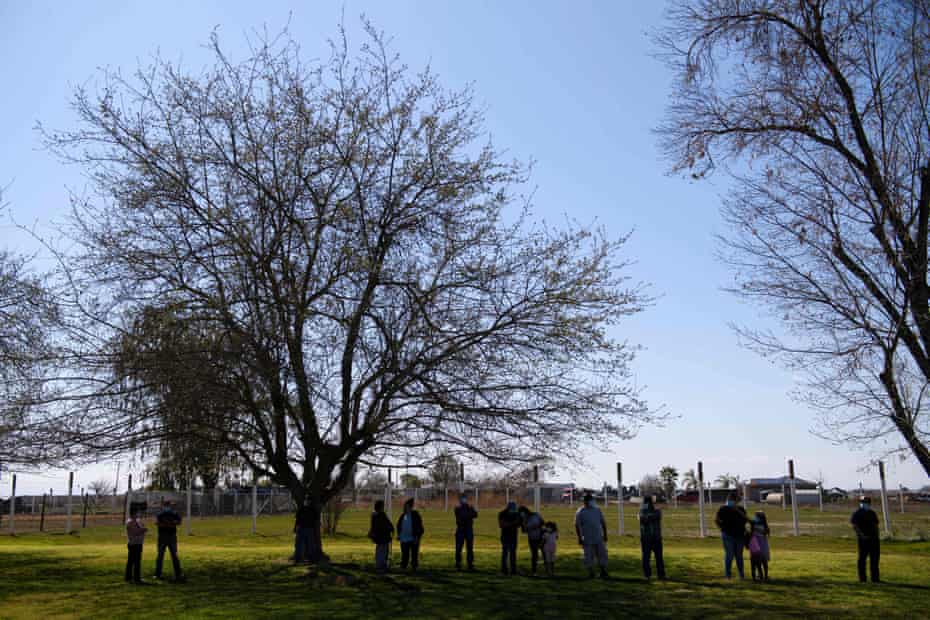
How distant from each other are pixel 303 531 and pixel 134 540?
3.83 metres

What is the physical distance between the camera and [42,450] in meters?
16.2

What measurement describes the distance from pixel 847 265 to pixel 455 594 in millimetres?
8495

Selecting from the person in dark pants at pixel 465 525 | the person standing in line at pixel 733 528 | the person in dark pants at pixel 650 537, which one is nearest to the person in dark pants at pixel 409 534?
the person in dark pants at pixel 465 525

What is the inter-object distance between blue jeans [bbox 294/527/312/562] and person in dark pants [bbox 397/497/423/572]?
2055 mm

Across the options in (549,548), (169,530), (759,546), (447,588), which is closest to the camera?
(447,588)

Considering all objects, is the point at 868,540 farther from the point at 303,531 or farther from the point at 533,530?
Answer: the point at 303,531

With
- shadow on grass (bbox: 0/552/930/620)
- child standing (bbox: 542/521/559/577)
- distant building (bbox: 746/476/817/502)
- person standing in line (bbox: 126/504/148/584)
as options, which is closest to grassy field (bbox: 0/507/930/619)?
shadow on grass (bbox: 0/552/930/620)

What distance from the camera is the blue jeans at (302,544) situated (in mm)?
18719

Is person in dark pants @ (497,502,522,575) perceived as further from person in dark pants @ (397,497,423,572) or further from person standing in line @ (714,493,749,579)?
person standing in line @ (714,493,749,579)

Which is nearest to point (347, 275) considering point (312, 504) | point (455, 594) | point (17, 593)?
point (312, 504)

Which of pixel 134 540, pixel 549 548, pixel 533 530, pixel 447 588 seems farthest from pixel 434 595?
pixel 134 540

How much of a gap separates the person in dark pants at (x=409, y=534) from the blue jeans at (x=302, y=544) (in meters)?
2.05

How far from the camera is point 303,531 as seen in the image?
18.8 meters

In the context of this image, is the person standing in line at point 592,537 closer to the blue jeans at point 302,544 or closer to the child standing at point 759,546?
the child standing at point 759,546
